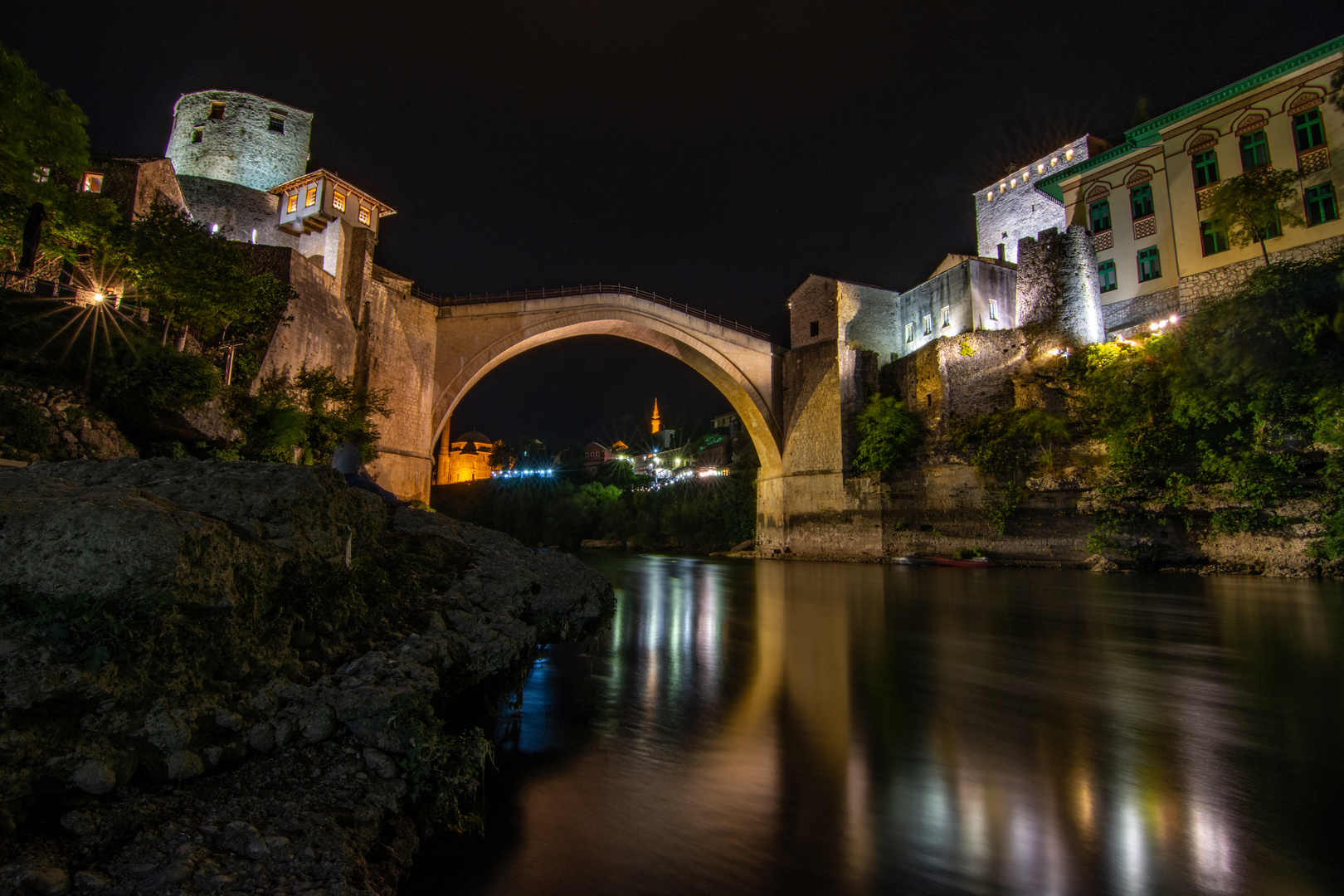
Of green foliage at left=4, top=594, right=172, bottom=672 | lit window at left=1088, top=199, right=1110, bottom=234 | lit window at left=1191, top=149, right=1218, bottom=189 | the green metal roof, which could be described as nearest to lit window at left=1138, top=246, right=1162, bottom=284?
lit window at left=1088, top=199, right=1110, bottom=234

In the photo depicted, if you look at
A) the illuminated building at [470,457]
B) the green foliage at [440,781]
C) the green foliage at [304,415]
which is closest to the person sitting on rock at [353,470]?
Answer: the green foliage at [440,781]

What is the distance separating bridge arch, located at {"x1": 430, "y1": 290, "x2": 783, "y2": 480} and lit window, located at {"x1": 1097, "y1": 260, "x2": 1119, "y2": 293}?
10.7 m

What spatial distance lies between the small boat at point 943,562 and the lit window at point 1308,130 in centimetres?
1275

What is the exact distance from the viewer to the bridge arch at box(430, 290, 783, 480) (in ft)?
64.8

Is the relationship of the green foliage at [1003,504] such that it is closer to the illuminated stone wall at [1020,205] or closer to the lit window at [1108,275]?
the lit window at [1108,275]

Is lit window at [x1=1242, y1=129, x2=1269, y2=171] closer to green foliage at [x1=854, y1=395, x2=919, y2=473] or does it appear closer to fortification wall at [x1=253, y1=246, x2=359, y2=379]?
green foliage at [x1=854, y1=395, x2=919, y2=473]

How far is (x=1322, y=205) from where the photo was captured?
606 inches

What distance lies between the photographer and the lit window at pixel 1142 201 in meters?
19.1

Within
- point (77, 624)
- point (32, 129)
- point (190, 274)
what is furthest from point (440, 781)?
point (190, 274)

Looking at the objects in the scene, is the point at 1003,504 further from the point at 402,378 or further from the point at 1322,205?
the point at 402,378

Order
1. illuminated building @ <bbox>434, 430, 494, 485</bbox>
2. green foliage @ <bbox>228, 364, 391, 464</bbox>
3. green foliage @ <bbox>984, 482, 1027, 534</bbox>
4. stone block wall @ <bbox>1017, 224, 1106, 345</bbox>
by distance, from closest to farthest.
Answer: green foliage @ <bbox>228, 364, 391, 464</bbox> < green foliage @ <bbox>984, 482, 1027, 534</bbox> < stone block wall @ <bbox>1017, 224, 1106, 345</bbox> < illuminated building @ <bbox>434, 430, 494, 485</bbox>

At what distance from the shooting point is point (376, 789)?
2039 millimetres

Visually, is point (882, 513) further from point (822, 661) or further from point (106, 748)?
point (106, 748)

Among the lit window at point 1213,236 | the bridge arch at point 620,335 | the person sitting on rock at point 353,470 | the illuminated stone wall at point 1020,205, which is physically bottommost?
the person sitting on rock at point 353,470
